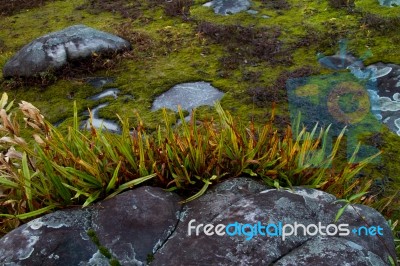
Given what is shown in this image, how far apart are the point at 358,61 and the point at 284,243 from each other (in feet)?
15.2

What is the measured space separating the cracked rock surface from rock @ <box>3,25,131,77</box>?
4672mm

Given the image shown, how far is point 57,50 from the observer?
7.56m

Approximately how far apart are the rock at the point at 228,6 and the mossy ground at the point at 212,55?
8.2 inches

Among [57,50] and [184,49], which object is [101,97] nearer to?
[57,50]

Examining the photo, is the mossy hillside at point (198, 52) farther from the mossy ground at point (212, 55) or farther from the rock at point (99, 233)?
the rock at point (99, 233)

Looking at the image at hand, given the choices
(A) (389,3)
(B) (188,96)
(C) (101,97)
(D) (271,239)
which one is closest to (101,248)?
(D) (271,239)

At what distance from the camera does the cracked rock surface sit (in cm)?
295

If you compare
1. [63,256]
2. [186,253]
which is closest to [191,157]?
[186,253]

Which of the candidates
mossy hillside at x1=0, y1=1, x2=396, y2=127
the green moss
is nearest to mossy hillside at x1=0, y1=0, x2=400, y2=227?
mossy hillside at x1=0, y1=1, x2=396, y2=127

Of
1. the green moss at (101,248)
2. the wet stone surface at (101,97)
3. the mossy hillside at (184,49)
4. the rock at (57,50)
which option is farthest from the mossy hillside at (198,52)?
the green moss at (101,248)

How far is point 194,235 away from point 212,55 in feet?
16.4

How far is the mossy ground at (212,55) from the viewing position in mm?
6259

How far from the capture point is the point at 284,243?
3.01 metres

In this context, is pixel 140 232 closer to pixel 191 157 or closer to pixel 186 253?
pixel 186 253
